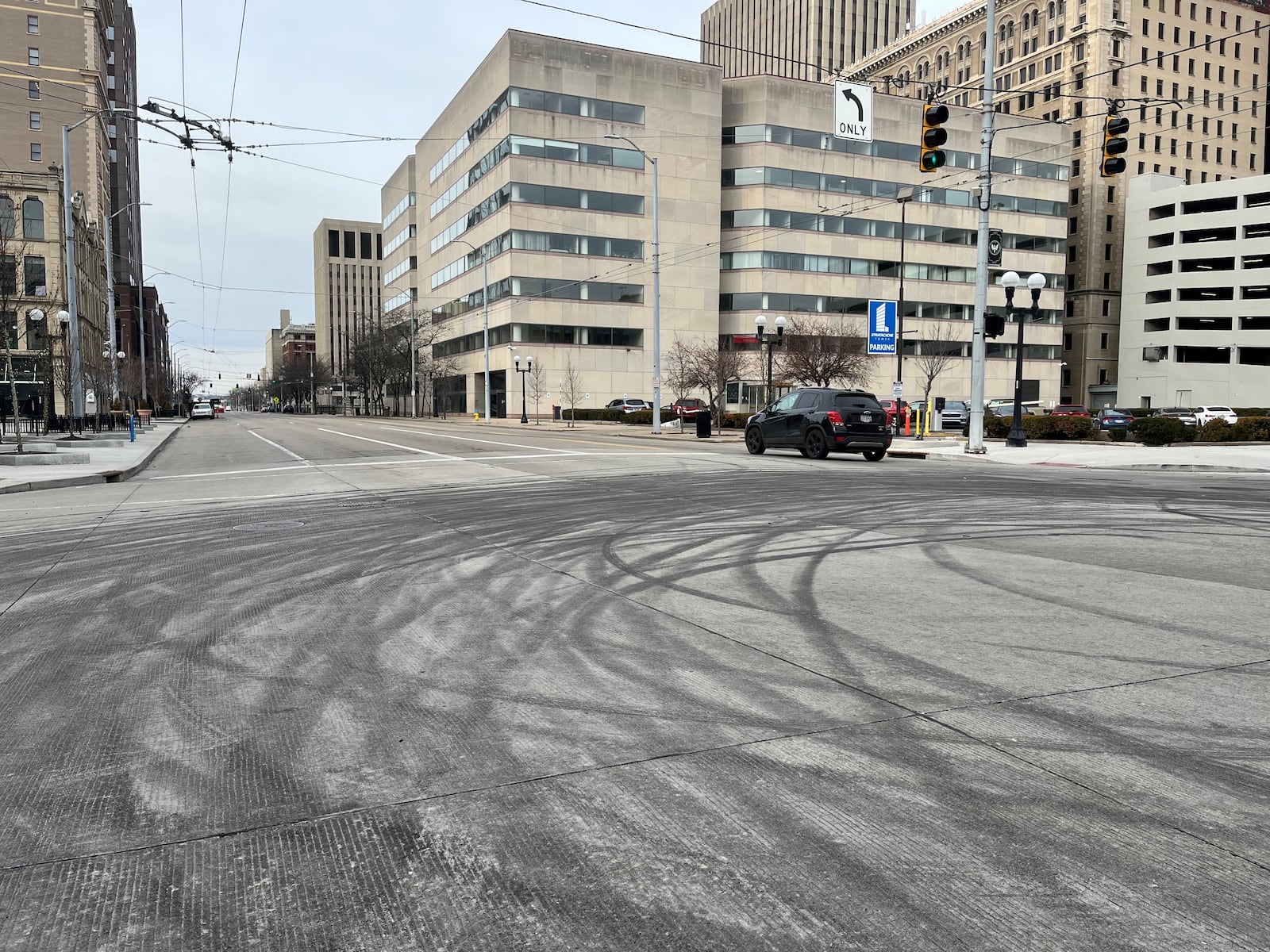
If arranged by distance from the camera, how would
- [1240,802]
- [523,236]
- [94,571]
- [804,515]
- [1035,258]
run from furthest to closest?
1. [1035,258]
2. [523,236]
3. [804,515]
4. [94,571]
5. [1240,802]

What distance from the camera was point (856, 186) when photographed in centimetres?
7719

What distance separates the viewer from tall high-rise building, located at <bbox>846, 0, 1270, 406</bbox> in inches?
3925

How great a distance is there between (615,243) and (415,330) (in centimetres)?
2610

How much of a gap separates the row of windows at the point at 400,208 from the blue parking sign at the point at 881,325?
237ft

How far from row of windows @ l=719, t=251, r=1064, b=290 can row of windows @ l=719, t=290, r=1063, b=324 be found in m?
2.13

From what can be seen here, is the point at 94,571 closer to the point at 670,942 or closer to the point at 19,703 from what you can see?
the point at 19,703

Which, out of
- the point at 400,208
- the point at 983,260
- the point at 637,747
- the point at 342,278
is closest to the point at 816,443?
the point at 983,260

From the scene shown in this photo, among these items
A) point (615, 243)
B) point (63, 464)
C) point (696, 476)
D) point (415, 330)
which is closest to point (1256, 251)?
point (615, 243)

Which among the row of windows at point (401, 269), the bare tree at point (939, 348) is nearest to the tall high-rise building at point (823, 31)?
the row of windows at point (401, 269)

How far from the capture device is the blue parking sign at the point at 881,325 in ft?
112

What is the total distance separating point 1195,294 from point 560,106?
6890 cm

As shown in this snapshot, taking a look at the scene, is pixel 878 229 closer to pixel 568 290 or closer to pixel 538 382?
pixel 568 290

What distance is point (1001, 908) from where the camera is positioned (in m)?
2.64

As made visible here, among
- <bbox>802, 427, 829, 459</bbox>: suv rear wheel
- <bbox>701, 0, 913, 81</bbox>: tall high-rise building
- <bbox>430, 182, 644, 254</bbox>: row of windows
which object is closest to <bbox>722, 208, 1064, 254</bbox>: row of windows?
<bbox>430, 182, 644, 254</bbox>: row of windows
